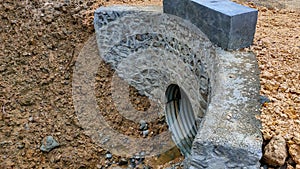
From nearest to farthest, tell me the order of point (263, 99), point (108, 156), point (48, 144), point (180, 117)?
point (263, 99)
point (48, 144)
point (108, 156)
point (180, 117)

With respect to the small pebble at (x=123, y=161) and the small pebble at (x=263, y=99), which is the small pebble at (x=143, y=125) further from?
the small pebble at (x=263, y=99)

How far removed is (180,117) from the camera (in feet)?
20.4

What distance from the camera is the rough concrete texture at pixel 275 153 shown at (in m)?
2.58

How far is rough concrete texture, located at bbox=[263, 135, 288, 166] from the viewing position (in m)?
2.58

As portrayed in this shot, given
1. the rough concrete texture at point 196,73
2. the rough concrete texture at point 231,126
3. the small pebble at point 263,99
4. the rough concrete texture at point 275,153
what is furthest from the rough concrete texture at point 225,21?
the rough concrete texture at point 275,153

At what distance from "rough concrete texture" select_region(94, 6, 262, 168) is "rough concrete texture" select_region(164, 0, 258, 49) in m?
0.14

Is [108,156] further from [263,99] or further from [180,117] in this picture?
[263,99]

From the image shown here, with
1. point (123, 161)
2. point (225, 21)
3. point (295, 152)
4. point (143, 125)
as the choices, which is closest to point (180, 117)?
point (143, 125)

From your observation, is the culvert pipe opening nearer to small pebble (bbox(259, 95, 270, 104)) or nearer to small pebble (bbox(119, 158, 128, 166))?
small pebble (bbox(119, 158, 128, 166))

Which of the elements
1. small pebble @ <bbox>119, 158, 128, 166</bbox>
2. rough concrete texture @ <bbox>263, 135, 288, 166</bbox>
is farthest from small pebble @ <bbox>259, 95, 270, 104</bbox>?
small pebble @ <bbox>119, 158, 128, 166</bbox>

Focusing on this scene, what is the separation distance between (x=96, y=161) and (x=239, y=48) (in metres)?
3.51

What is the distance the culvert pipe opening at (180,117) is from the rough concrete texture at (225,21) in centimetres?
171

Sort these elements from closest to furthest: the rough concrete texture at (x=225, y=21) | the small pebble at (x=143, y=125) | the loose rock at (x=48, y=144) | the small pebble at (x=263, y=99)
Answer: the small pebble at (x=263, y=99), the rough concrete texture at (x=225, y=21), the loose rock at (x=48, y=144), the small pebble at (x=143, y=125)

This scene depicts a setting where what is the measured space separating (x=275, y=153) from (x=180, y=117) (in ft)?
12.1
